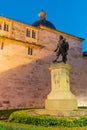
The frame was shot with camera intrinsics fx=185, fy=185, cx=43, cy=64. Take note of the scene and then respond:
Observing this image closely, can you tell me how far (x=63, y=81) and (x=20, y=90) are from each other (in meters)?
11.5

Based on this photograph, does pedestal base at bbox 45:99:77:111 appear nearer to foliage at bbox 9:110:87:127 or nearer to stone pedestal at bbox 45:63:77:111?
stone pedestal at bbox 45:63:77:111

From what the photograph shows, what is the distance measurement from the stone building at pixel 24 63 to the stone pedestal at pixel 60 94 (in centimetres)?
1062

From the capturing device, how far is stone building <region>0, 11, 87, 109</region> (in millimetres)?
21172

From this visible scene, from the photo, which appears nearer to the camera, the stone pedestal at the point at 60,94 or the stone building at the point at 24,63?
the stone pedestal at the point at 60,94

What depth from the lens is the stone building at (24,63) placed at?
2117 cm

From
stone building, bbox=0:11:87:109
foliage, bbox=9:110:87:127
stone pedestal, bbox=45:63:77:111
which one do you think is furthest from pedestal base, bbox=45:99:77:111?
stone building, bbox=0:11:87:109

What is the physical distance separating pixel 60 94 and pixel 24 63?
12.6 metres

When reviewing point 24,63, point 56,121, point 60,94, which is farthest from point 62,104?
point 24,63

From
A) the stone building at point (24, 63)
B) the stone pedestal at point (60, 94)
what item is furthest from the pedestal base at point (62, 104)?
the stone building at point (24, 63)

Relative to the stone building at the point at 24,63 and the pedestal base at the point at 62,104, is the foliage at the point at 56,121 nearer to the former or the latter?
the pedestal base at the point at 62,104

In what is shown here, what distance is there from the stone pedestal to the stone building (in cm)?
1062

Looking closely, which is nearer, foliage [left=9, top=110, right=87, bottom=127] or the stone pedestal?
foliage [left=9, top=110, right=87, bottom=127]

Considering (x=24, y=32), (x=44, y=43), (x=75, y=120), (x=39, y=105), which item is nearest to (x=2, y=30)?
(x=24, y=32)

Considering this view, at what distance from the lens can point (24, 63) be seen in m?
22.8
